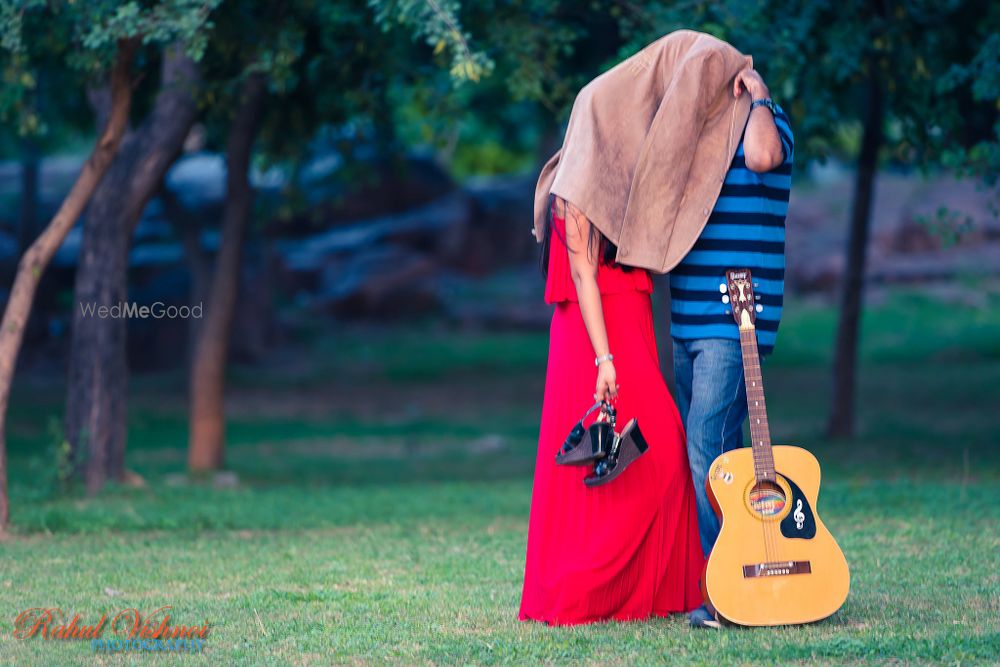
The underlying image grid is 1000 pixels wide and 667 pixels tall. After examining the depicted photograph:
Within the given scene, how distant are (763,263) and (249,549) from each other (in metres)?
3.57

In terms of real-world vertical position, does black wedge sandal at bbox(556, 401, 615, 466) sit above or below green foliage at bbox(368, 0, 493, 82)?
below

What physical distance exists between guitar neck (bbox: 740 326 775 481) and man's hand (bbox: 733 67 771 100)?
84 cm

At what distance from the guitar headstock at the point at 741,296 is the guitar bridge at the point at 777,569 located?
0.82 metres

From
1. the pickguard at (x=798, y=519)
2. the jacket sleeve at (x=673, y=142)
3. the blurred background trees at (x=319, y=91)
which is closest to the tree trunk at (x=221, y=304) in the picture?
the blurred background trees at (x=319, y=91)

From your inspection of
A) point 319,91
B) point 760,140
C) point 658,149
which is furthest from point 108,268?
point 760,140

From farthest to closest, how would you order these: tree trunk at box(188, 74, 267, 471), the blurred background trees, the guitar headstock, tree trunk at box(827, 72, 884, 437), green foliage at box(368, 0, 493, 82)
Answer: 1. tree trunk at box(827, 72, 884, 437)
2. tree trunk at box(188, 74, 267, 471)
3. the blurred background trees
4. green foliage at box(368, 0, 493, 82)
5. the guitar headstock

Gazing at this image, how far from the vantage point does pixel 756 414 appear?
4172mm

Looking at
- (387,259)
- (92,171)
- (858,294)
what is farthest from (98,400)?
(387,259)

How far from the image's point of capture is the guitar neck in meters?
4.16

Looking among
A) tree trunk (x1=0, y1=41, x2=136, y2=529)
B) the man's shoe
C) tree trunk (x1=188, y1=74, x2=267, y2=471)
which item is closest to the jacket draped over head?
the man's shoe

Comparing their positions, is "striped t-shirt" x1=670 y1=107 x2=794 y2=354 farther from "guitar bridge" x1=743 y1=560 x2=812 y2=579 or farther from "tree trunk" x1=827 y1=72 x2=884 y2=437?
"tree trunk" x1=827 y1=72 x2=884 y2=437

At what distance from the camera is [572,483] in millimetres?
4422

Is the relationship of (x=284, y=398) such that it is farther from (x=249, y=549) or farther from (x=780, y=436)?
(x=249, y=549)

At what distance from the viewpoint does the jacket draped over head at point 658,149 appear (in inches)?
168
